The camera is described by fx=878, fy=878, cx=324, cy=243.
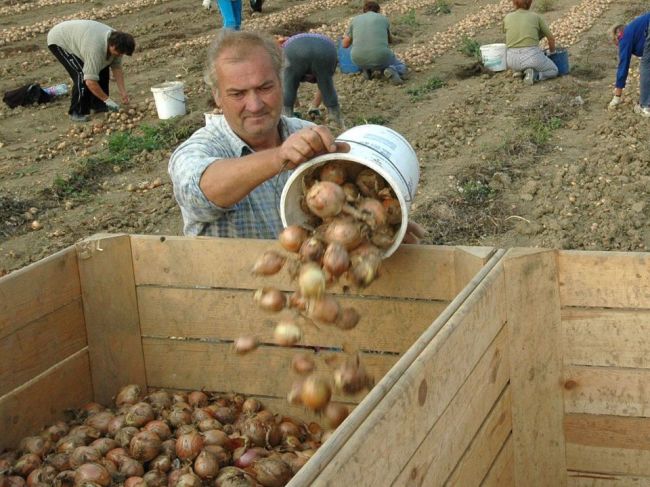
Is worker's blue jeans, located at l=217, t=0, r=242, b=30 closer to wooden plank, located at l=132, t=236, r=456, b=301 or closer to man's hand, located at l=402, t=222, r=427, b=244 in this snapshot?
wooden plank, located at l=132, t=236, r=456, b=301

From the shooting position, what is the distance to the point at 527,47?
32.6 ft

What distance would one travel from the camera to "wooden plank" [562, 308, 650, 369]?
225 centimetres

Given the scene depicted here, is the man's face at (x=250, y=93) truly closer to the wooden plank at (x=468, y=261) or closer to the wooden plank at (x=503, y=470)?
A: the wooden plank at (x=468, y=261)

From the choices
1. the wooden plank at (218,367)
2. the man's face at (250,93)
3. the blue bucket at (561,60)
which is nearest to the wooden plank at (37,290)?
the wooden plank at (218,367)

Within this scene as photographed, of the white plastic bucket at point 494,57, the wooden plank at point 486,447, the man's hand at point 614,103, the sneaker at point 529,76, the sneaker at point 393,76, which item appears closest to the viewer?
the wooden plank at point 486,447

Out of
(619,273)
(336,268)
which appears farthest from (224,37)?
(619,273)

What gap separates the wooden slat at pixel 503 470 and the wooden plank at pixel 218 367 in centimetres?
48

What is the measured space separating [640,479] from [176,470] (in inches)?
49.5

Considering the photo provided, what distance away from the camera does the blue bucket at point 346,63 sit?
10969mm

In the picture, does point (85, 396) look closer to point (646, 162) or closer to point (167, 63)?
point (646, 162)

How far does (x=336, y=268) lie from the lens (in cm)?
221

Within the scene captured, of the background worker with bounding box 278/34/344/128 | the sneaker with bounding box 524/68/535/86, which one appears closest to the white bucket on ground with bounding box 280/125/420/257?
the background worker with bounding box 278/34/344/128

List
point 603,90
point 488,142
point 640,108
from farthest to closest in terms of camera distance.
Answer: point 603,90 → point 640,108 → point 488,142

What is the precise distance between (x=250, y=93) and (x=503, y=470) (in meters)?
1.38
